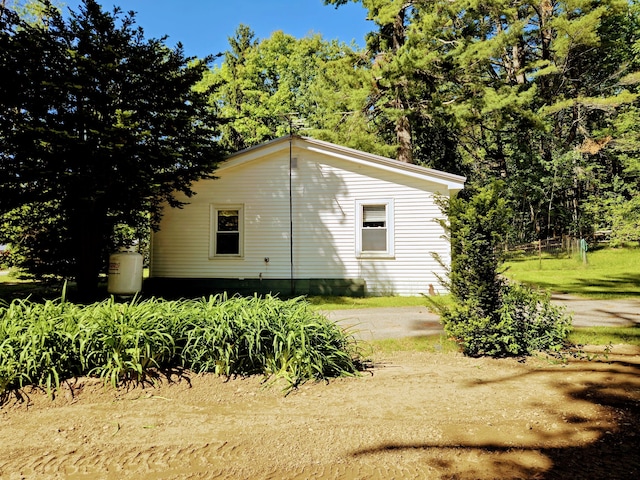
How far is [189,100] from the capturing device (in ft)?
33.2

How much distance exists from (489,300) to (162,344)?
12.0ft

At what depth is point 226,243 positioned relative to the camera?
11.6 meters

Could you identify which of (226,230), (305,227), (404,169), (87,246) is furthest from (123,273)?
(404,169)

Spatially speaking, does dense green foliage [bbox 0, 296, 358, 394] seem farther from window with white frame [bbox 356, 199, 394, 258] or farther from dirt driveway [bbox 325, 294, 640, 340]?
window with white frame [bbox 356, 199, 394, 258]

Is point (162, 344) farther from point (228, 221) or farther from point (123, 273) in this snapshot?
point (228, 221)

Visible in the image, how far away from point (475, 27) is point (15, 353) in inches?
912

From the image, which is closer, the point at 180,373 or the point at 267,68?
the point at 180,373

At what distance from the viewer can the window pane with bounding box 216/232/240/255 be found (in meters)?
11.6

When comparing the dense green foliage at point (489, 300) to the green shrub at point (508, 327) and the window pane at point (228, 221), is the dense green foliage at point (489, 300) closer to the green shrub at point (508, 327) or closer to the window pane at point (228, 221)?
the green shrub at point (508, 327)

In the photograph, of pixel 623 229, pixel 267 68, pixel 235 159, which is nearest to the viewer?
pixel 235 159

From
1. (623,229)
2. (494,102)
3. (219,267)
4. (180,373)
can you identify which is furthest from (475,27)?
(180,373)

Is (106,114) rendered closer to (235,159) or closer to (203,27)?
(235,159)

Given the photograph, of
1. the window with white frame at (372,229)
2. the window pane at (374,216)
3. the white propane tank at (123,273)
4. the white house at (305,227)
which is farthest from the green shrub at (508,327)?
the white propane tank at (123,273)

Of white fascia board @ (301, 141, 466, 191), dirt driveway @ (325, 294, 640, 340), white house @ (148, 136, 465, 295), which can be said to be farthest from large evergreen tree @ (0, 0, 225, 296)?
dirt driveway @ (325, 294, 640, 340)
